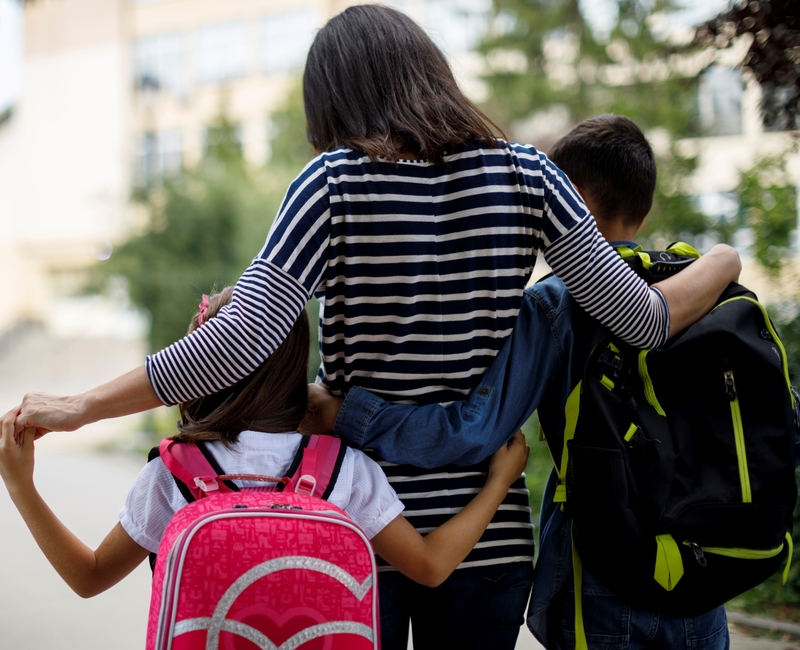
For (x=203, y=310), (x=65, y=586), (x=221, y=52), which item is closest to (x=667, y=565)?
(x=203, y=310)

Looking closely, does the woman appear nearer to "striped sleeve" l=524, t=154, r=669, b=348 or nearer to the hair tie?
"striped sleeve" l=524, t=154, r=669, b=348

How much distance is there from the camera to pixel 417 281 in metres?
1.51

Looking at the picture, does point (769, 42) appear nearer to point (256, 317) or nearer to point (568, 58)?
point (256, 317)

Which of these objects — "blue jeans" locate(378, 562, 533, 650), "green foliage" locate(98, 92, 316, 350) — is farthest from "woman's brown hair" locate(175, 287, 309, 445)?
"green foliage" locate(98, 92, 316, 350)

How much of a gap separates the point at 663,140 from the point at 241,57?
789 inches

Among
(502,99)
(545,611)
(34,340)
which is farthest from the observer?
(34,340)

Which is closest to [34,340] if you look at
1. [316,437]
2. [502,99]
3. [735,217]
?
[502,99]

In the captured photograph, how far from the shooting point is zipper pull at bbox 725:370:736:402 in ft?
5.10

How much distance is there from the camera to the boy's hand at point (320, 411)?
5.32 feet

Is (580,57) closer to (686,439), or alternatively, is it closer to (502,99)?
(502,99)

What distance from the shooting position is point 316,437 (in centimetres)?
151

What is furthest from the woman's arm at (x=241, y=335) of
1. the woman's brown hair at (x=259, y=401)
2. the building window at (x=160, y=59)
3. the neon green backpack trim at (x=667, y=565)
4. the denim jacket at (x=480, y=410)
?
the building window at (x=160, y=59)

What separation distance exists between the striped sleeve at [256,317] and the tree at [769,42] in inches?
101

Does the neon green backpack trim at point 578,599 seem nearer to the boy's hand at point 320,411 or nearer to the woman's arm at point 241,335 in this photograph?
the boy's hand at point 320,411
